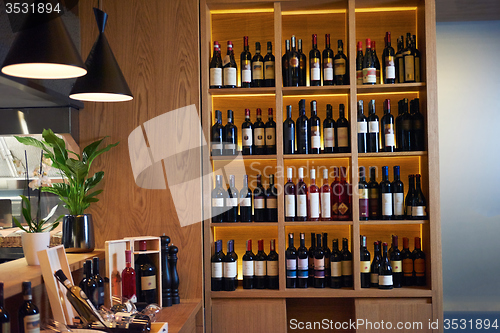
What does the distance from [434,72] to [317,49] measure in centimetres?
77

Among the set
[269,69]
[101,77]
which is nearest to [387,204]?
[269,69]

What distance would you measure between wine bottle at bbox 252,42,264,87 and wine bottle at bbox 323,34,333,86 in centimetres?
42

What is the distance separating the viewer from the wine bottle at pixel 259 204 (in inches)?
106

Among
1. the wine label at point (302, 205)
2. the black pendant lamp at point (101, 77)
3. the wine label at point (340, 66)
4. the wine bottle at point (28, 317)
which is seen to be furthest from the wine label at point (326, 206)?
the wine bottle at point (28, 317)

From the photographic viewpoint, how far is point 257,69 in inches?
108

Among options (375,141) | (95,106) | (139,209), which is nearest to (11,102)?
(95,106)

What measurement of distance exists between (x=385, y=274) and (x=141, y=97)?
196 cm

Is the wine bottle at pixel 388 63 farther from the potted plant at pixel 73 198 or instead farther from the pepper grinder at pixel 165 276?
the potted plant at pixel 73 198

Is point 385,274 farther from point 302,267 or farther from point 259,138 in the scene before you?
point 259,138

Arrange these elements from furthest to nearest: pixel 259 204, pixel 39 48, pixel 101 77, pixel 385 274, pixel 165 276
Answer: pixel 259 204 → pixel 385 274 → pixel 165 276 → pixel 101 77 → pixel 39 48

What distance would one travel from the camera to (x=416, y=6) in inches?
110

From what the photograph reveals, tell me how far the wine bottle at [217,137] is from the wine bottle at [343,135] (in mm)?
786

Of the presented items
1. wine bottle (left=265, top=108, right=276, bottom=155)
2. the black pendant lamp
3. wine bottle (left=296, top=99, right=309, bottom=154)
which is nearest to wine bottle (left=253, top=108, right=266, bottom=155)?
wine bottle (left=265, top=108, right=276, bottom=155)

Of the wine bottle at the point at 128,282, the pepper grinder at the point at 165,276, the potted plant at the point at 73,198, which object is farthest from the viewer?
the pepper grinder at the point at 165,276
